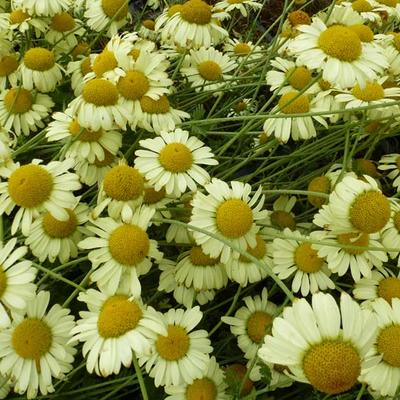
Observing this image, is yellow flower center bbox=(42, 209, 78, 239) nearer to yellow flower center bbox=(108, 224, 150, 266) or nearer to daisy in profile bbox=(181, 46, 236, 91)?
yellow flower center bbox=(108, 224, 150, 266)

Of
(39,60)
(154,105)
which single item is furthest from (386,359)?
(39,60)

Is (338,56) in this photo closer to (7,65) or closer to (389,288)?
(389,288)

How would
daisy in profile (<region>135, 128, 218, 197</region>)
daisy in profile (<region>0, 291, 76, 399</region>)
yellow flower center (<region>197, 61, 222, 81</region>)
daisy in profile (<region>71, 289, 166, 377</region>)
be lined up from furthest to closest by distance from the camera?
yellow flower center (<region>197, 61, 222, 81</region>) < daisy in profile (<region>135, 128, 218, 197</region>) < daisy in profile (<region>0, 291, 76, 399</region>) < daisy in profile (<region>71, 289, 166, 377</region>)

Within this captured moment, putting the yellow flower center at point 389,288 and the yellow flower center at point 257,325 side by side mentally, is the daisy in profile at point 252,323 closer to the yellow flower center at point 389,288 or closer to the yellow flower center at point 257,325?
the yellow flower center at point 257,325

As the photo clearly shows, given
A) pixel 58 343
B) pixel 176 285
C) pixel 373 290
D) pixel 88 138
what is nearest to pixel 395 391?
pixel 373 290

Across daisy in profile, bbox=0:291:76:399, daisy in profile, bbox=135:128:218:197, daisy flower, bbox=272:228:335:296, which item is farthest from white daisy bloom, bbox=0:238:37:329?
daisy flower, bbox=272:228:335:296
